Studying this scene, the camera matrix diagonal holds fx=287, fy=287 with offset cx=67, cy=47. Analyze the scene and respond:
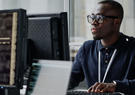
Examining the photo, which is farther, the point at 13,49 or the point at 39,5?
the point at 39,5

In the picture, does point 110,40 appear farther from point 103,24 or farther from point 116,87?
point 116,87

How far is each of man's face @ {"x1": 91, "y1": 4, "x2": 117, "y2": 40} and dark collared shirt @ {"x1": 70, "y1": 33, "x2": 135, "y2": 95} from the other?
67mm

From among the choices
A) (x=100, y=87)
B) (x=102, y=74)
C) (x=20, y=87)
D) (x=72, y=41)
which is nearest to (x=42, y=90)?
(x=20, y=87)

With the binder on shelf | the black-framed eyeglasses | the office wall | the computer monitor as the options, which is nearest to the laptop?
the binder on shelf

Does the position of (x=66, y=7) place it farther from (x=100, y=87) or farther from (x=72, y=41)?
(x=100, y=87)

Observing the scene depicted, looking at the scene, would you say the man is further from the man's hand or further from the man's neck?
the man's hand

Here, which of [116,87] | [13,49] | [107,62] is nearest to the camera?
[13,49]

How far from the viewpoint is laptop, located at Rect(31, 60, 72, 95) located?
97cm

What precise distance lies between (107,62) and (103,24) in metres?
0.26

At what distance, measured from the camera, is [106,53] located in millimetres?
1874

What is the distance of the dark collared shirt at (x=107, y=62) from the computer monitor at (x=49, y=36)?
1.20 feet

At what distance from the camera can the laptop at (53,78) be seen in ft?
3.19

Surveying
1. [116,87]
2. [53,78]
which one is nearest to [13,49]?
[53,78]

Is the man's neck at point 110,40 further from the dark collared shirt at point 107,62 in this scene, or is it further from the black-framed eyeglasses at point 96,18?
the black-framed eyeglasses at point 96,18
